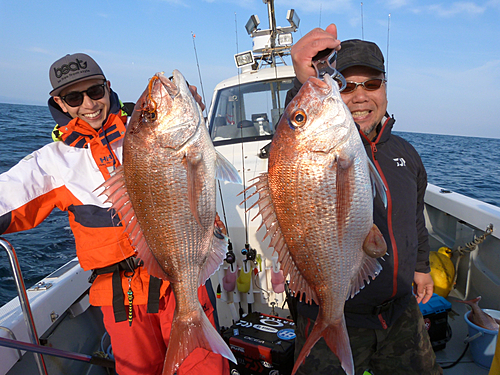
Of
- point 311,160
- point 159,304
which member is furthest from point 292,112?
point 159,304

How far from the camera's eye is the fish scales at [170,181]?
149 cm

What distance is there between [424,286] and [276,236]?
145cm

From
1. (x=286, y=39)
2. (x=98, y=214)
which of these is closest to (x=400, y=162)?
(x=98, y=214)

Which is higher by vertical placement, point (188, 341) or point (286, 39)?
point (286, 39)

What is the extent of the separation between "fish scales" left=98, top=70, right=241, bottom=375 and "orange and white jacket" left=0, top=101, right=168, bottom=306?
68 centimetres

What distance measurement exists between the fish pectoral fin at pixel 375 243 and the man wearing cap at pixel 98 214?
1.33m

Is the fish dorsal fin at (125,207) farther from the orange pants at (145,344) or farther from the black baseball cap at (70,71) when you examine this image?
the black baseball cap at (70,71)

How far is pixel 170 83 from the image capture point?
1.51 metres

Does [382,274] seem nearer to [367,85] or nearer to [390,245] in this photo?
[390,245]

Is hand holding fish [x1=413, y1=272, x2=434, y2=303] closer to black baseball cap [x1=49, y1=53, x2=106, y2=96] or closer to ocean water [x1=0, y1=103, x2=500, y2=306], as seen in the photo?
black baseball cap [x1=49, y1=53, x2=106, y2=96]

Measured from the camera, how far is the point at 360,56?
1961 mm

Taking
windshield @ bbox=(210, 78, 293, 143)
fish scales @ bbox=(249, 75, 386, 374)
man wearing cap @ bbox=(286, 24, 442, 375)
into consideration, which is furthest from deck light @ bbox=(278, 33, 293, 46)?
fish scales @ bbox=(249, 75, 386, 374)

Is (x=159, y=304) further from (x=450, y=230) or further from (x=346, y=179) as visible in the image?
(x=450, y=230)

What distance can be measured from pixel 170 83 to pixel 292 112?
58cm
